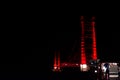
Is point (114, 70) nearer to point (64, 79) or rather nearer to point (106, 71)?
point (106, 71)

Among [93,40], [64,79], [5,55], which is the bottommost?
[64,79]

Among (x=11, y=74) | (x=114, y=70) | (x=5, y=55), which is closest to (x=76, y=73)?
(x=114, y=70)

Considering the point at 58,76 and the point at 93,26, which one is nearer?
the point at 58,76

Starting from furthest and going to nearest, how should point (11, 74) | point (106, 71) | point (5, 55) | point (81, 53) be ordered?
point (81, 53) → point (5, 55) → point (11, 74) → point (106, 71)

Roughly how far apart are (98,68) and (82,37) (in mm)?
26598

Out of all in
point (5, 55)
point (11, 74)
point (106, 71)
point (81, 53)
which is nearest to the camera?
point (106, 71)

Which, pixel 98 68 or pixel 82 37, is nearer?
pixel 98 68

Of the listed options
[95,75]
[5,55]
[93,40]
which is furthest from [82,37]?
[95,75]

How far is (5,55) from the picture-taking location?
915 inches

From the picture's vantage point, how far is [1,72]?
30.5 ft

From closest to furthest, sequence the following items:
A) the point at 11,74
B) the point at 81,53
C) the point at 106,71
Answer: the point at 106,71 < the point at 11,74 < the point at 81,53

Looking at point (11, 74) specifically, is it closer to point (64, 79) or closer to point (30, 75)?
point (30, 75)

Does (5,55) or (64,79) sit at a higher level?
(5,55)

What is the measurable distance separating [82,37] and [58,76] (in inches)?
1056
